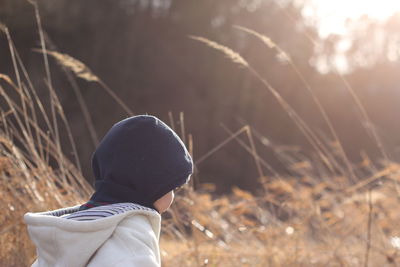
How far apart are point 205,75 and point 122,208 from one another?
16602 mm

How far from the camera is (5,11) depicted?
11.6m

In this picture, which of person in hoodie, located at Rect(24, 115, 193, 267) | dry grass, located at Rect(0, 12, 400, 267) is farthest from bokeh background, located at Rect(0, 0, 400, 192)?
person in hoodie, located at Rect(24, 115, 193, 267)

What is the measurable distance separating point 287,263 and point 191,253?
1.21ft

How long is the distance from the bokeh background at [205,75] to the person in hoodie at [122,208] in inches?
515

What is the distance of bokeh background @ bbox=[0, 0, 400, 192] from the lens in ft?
50.1

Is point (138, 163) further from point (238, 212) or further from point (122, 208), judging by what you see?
point (238, 212)

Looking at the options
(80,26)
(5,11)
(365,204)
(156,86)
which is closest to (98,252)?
(365,204)

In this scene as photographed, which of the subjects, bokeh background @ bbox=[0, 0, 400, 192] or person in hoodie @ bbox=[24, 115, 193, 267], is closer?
person in hoodie @ bbox=[24, 115, 193, 267]

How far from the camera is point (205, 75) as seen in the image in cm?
1784

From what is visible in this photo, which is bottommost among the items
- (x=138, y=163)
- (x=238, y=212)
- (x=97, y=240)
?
(x=238, y=212)

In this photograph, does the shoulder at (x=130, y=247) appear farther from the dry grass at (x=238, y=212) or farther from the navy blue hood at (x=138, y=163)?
the dry grass at (x=238, y=212)

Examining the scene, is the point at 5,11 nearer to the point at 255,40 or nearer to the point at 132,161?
the point at 255,40

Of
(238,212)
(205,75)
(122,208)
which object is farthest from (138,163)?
(205,75)

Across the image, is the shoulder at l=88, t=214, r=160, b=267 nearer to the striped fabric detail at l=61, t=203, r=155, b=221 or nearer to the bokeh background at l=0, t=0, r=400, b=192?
the striped fabric detail at l=61, t=203, r=155, b=221
